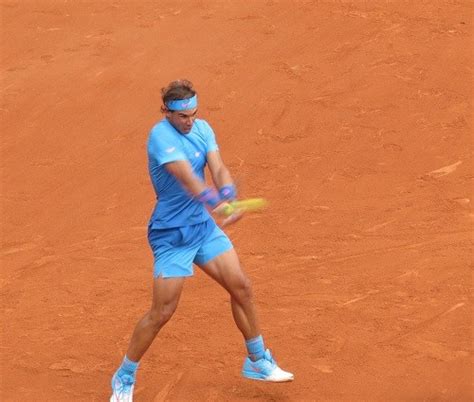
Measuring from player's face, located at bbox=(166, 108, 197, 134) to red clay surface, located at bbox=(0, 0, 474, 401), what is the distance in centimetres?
201

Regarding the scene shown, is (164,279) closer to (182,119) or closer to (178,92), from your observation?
(182,119)

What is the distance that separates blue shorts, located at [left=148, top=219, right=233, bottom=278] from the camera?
7.36 metres

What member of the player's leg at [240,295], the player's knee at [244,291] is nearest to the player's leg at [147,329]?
the player's leg at [240,295]

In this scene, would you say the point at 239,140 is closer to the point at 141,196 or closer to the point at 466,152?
the point at 141,196

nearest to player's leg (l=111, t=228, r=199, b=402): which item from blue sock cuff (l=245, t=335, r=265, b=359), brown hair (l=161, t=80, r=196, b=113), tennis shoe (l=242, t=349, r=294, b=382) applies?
blue sock cuff (l=245, t=335, r=265, b=359)

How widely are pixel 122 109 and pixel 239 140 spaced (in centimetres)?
176

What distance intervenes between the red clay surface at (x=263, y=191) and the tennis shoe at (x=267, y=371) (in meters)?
0.21

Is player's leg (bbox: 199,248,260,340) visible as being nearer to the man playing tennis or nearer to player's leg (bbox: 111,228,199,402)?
the man playing tennis

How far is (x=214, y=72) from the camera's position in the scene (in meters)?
13.9

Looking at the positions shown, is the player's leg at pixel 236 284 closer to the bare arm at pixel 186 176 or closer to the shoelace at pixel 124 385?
the bare arm at pixel 186 176

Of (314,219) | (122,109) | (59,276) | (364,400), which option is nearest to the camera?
(364,400)

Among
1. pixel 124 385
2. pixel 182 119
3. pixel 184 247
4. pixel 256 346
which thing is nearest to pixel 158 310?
pixel 184 247

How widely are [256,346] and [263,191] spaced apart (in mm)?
3894

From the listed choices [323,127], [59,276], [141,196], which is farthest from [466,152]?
[59,276]
